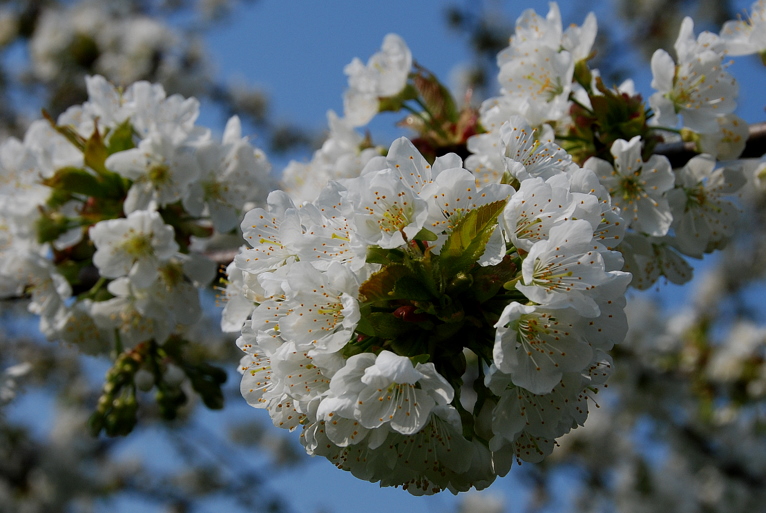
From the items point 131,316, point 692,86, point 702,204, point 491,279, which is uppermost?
point 692,86

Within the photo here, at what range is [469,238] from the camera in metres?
1.47

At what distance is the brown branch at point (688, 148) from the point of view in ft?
7.61

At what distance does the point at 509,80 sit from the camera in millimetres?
2322

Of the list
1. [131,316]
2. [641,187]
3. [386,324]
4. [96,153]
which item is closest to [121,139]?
[96,153]

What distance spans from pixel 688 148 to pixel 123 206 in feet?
7.18

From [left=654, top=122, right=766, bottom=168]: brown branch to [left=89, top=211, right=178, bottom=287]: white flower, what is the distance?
187 centimetres

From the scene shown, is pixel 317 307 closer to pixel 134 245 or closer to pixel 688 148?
pixel 134 245

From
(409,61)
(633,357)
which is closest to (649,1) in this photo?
(633,357)

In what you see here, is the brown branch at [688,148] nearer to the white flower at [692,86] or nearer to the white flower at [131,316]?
the white flower at [692,86]

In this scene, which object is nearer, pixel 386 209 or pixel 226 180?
pixel 386 209

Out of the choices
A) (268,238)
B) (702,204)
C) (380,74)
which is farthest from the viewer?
(380,74)

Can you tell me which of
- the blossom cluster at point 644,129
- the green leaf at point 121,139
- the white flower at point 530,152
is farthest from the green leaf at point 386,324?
the green leaf at point 121,139

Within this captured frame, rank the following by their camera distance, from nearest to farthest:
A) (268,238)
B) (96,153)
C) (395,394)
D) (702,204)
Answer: (395,394), (268,238), (702,204), (96,153)

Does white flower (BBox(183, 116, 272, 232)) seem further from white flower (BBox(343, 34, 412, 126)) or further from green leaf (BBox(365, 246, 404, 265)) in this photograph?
green leaf (BBox(365, 246, 404, 265))
